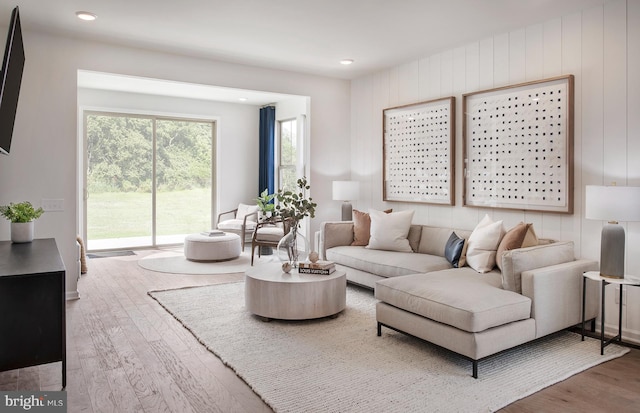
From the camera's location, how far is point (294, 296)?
3734 mm

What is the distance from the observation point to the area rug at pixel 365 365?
8.14 ft

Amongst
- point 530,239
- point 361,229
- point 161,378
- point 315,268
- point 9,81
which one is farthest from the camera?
point 361,229

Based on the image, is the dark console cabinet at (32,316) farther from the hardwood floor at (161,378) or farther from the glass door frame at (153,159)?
the glass door frame at (153,159)

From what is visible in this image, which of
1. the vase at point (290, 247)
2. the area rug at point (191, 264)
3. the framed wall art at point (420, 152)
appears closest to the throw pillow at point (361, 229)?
the framed wall art at point (420, 152)

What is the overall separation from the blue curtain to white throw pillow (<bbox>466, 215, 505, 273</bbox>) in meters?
5.04

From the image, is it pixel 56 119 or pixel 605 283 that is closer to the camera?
pixel 605 283

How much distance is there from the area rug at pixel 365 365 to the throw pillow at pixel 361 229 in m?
1.35

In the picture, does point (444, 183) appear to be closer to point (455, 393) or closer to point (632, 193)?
point (632, 193)

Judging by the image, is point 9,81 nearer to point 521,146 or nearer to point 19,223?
point 19,223

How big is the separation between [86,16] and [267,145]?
15.3 feet

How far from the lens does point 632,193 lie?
3.07m

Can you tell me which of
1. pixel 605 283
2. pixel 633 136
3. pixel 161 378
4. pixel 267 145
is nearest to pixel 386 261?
pixel 605 283

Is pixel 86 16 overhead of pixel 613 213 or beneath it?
overhead

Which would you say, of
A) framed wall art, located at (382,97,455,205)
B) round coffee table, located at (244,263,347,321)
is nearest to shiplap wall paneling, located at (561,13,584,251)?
framed wall art, located at (382,97,455,205)
